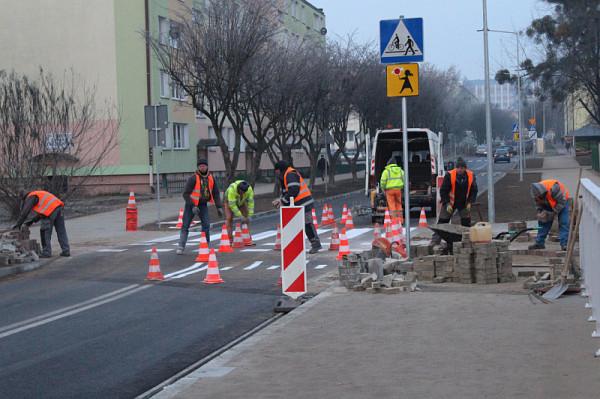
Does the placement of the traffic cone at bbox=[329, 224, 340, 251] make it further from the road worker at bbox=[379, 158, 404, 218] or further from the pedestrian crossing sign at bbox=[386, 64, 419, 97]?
the pedestrian crossing sign at bbox=[386, 64, 419, 97]

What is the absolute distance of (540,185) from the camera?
46.7 feet

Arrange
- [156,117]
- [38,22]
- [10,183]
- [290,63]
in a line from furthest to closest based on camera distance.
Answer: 1. [38,22]
2. [290,63]
3. [10,183]
4. [156,117]

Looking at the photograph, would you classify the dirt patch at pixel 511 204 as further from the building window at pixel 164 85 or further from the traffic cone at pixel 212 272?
the building window at pixel 164 85

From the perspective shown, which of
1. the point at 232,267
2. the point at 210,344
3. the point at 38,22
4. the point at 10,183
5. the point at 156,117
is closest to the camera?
the point at 210,344

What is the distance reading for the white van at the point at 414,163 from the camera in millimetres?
26562

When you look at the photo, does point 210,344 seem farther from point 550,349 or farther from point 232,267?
point 232,267

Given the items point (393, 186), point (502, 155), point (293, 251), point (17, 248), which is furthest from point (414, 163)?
point (502, 155)

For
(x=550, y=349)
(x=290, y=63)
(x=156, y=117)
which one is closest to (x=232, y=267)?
(x=550, y=349)

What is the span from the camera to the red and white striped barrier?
1106cm

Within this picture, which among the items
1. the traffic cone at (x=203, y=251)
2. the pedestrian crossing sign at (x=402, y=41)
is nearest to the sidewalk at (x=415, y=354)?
the pedestrian crossing sign at (x=402, y=41)

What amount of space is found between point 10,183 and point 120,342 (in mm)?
19426

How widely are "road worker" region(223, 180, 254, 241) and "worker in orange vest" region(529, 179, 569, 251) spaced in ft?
21.6

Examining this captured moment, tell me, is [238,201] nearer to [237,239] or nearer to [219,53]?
[237,239]

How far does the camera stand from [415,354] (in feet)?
25.1
